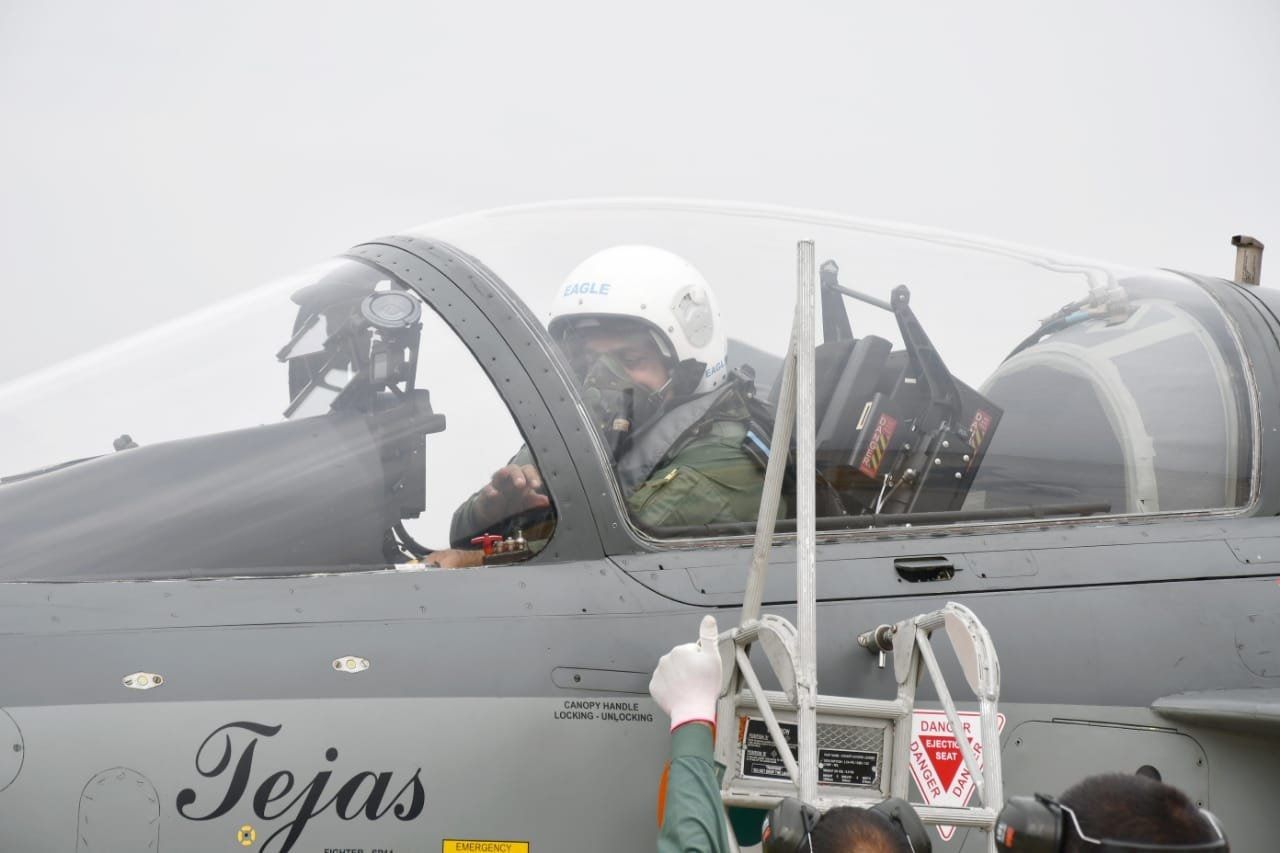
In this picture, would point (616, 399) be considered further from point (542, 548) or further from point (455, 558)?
point (455, 558)

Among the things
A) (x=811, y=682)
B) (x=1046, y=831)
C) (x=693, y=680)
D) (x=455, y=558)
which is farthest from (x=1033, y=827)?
(x=455, y=558)

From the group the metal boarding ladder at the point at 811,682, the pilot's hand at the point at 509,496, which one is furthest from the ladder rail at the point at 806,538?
the pilot's hand at the point at 509,496

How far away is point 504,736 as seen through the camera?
8.92ft

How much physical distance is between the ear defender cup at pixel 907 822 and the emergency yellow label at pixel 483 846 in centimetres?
88

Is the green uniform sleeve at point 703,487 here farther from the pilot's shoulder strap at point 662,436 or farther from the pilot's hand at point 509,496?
the pilot's hand at point 509,496

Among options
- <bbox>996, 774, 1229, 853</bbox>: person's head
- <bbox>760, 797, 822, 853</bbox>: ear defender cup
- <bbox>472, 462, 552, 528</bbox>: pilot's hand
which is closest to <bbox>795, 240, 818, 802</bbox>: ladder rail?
<bbox>760, 797, 822, 853</bbox>: ear defender cup


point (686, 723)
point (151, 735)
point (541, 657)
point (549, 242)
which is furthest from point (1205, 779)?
point (151, 735)

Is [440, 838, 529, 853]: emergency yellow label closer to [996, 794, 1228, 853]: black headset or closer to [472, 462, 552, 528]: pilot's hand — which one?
[472, 462, 552, 528]: pilot's hand

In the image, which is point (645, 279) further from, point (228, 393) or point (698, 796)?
point (698, 796)

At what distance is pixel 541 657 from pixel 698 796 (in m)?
0.56

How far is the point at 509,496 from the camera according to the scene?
3006 millimetres

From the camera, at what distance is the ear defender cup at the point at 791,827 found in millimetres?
2082

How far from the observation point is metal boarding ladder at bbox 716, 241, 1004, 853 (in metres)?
2.49

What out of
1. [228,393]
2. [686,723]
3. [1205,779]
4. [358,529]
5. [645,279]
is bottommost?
[1205,779]
